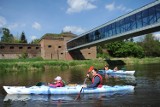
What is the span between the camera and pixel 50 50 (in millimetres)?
69125

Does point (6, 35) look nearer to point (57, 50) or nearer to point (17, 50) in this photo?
point (17, 50)

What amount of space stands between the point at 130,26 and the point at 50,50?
3663cm

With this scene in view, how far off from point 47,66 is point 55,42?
23.7 metres

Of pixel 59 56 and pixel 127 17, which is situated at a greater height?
pixel 127 17

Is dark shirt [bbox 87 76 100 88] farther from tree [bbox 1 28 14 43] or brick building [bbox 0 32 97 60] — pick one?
tree [bbox 1 28 14 43]

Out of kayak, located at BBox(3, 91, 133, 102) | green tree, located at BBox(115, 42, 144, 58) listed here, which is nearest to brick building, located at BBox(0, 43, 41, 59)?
green tree, located at BBox(115, 42, 144, 58)

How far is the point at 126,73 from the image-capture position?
101 feet

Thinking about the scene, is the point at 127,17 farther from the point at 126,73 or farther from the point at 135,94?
the point at 135,94

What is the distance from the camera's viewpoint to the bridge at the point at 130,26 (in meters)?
30.8

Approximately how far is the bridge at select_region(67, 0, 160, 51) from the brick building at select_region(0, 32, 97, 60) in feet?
45.8

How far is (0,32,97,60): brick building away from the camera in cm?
6825

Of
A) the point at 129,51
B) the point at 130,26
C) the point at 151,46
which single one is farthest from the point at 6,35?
the point at 130,26

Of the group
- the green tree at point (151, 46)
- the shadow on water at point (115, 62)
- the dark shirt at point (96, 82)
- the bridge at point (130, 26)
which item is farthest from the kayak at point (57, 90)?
the green tree at point (151, 46)

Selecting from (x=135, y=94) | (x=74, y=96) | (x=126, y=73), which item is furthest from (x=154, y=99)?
(x=126, y=73)
